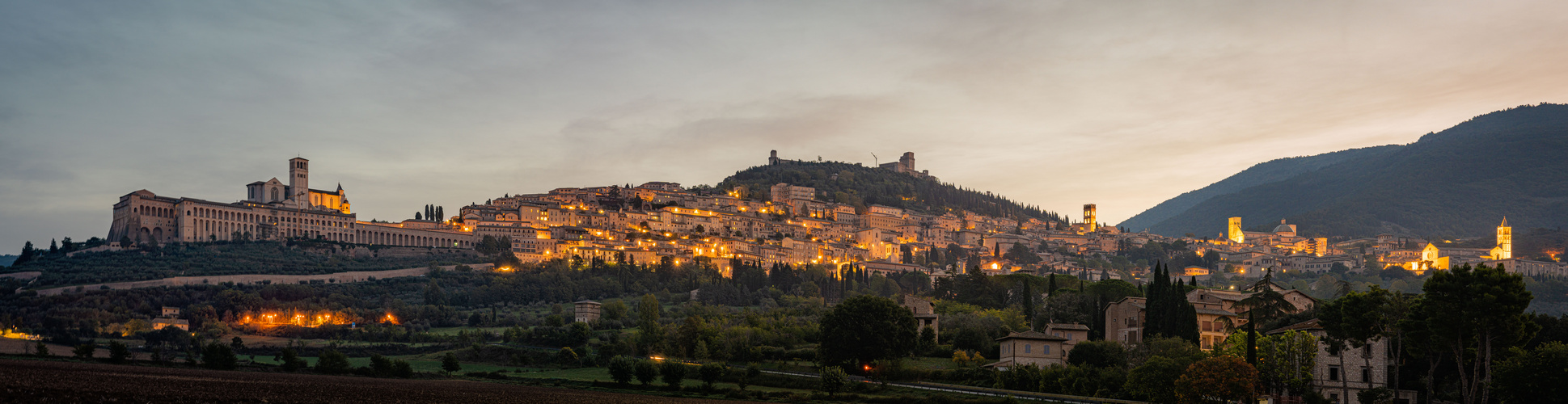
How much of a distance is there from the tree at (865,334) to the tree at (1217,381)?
17.9 m

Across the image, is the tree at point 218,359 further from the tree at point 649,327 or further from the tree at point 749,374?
the tree at point 749,374

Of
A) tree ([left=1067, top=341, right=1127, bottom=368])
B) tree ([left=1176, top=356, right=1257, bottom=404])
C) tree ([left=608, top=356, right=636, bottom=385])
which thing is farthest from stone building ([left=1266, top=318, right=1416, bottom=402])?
tree ([left=608, top=356, right=636, bottom=385])

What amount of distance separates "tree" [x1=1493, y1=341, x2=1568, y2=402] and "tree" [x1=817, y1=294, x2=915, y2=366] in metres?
26.5

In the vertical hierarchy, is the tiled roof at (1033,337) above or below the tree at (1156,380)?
above

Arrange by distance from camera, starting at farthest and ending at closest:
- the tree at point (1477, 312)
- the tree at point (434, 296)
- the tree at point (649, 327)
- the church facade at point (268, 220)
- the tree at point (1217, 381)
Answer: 1. the church facade at point (268, 220)
2. the tree at point (434, 296)
3. the tree at point (649, 327)
4. the tree at point (1217, 381)
5. the tree at point (1477, 312)

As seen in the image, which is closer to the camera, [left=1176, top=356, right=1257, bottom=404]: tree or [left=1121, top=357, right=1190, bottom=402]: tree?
[left=1176, top=356, right=1257, bottom=404]: tree

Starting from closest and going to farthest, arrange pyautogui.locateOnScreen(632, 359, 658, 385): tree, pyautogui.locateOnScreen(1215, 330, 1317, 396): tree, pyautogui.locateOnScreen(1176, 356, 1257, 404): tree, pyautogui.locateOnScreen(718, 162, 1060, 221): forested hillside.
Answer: pyautogui.locateOnScreen(1176, 356, 1257, 404): tree < pyautogui.locateOnScreen(1215, 330, 1317, 396): tree < pyautogui.locateOnScreen(632, 359, 658, 385): tree < pyautogui.locateOnScreen(718, 162, 1060, 221): forested hillside

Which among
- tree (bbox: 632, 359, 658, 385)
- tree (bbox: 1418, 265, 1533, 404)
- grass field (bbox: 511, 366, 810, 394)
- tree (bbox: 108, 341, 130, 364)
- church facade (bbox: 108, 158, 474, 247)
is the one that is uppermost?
church facade (bbox: 108, 158, 474, 247)

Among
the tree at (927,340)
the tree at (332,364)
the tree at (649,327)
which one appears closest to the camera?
the tree at (332,364)

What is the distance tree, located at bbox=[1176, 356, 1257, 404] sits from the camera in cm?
3712

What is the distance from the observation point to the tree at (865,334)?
2111 inches

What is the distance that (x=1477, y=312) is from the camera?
1323 inches

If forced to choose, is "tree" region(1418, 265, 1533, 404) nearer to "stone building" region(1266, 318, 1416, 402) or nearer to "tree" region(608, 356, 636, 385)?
"stone building" region(1266, 318, 1416, 402)

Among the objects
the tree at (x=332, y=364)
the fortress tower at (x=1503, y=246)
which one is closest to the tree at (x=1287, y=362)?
the tree at (x=332, y=364)
